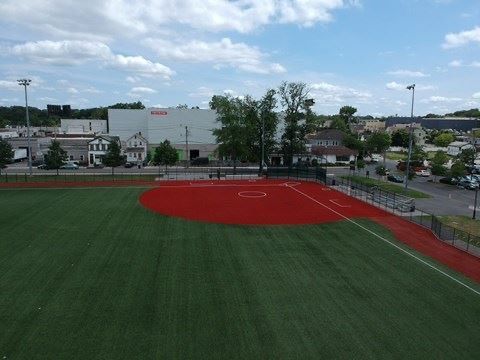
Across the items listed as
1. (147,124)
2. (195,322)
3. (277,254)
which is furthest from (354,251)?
(147,124)

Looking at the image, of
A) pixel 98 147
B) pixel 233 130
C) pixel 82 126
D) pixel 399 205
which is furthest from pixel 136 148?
pixel 399 205

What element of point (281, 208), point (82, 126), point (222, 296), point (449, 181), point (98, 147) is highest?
point (82, 126)

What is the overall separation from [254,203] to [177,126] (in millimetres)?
49941

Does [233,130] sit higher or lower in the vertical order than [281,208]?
higher

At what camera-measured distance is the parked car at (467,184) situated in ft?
163

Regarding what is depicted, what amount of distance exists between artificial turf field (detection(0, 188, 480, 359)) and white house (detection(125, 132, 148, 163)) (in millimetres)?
51050

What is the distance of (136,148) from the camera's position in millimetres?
78875

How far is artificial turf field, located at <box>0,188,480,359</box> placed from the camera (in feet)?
44.8

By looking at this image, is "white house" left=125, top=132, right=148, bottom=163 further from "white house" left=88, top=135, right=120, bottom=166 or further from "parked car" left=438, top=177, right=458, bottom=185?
"parked car" left=438, top=177, right=458, bottom=185

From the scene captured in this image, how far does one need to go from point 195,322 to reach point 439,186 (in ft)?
156

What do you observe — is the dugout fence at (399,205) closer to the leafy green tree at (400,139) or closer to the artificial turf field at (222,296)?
the artificial turf field at (222,296)

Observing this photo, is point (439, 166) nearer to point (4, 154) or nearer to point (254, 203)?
point (254, 203)

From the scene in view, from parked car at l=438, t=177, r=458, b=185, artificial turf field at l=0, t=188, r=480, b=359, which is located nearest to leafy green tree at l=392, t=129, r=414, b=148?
parked car at l=438, t=177, r=458, b=185

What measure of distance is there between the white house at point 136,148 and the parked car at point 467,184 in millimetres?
56104
